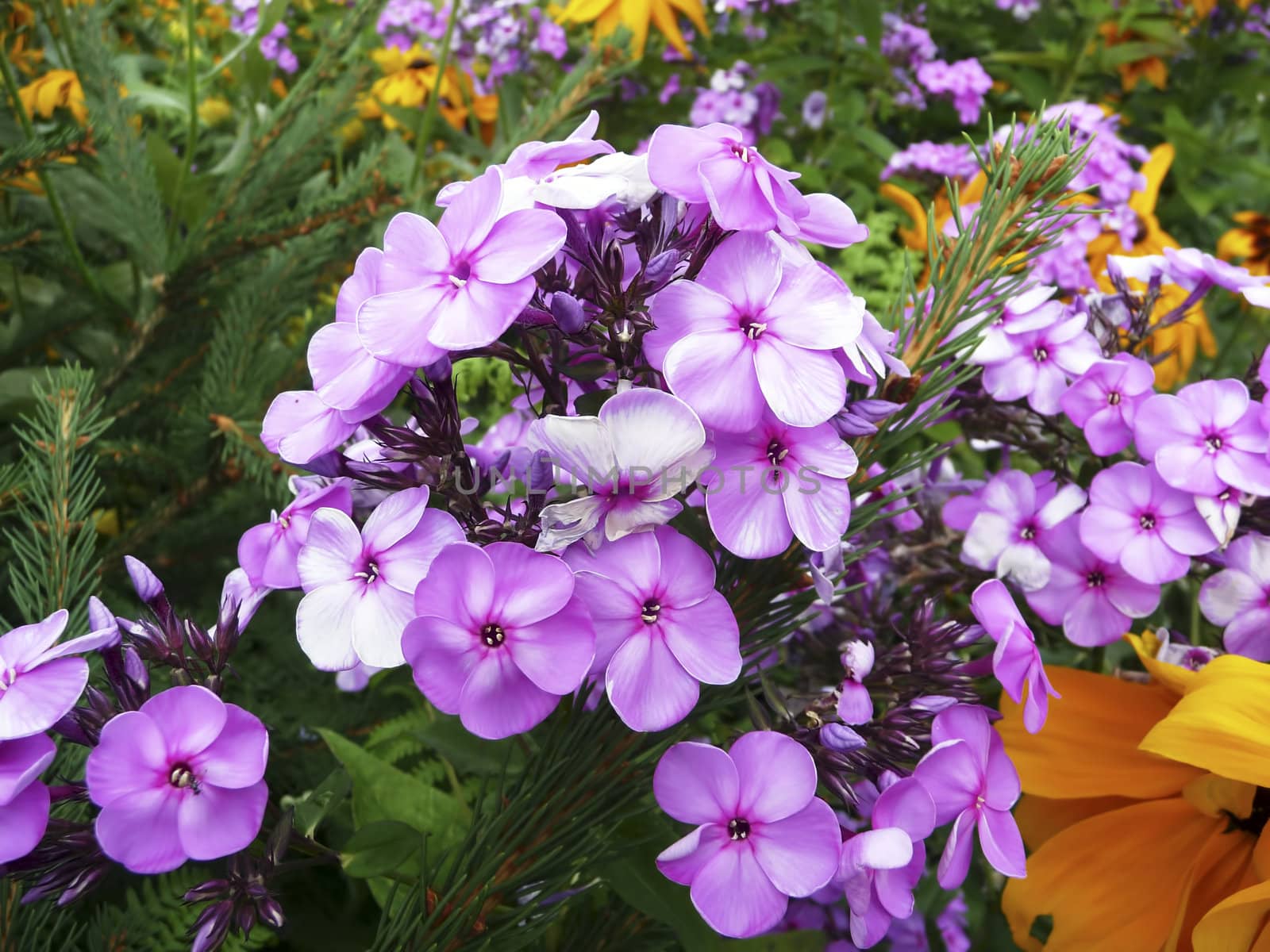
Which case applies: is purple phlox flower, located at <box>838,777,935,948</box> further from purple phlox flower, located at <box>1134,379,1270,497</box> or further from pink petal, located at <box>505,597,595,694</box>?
purple phlox flower, located at <box>1134,379,1270,497</box>

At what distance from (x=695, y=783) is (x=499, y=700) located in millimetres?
100

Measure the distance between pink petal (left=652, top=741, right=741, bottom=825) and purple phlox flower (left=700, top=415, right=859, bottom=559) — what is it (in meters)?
0.09

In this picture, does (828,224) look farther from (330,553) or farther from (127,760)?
(127,760)

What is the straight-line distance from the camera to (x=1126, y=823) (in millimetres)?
666

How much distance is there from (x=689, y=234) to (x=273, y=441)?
0.80ft

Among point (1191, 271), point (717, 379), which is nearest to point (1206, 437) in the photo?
point (1191, 271)

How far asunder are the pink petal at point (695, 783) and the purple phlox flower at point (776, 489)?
9 cm

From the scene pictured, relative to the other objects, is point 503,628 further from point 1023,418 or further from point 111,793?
point 1023,418

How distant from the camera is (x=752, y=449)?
444 mm

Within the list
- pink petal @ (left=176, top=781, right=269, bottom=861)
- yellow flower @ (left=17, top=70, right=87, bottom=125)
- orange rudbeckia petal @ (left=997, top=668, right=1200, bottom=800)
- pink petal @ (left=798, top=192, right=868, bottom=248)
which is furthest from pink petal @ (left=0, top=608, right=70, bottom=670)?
yellow flower @ (left=17, top=70, right=87, bottom=125)

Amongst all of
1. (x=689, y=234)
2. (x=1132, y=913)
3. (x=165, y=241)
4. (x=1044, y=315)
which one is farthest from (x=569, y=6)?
(x=1132, y=913)

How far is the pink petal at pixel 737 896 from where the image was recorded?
1.40ft

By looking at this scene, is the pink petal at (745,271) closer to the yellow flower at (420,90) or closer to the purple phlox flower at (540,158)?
the purple phlox flower at (540,158)

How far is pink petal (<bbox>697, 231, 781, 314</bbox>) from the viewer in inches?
A: 17.8
